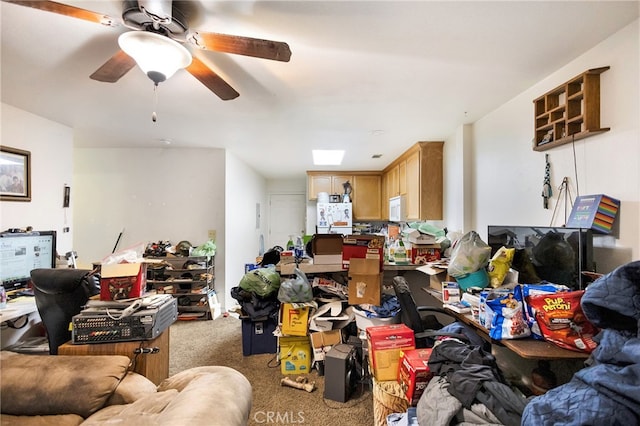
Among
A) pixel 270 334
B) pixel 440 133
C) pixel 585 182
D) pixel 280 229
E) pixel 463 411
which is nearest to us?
pixel 463 411

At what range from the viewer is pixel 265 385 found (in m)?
2.30

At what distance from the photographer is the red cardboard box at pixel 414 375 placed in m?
1.54

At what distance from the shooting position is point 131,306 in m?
1.61

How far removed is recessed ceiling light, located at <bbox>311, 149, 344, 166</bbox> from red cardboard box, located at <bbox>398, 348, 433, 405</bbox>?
2.93 meters

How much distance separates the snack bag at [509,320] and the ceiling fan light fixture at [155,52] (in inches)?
81.7

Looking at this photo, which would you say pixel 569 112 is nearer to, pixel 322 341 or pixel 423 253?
pixel 423 253

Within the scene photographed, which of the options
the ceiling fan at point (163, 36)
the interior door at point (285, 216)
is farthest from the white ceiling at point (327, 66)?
the interior door at point (285, 216)

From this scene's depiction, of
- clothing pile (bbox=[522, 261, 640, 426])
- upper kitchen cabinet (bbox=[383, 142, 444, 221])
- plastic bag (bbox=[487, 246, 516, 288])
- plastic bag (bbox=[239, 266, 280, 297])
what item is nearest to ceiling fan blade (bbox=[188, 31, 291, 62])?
clothing pile (bbox=[522, 261, 640, 426])

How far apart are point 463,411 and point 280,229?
6088 mm

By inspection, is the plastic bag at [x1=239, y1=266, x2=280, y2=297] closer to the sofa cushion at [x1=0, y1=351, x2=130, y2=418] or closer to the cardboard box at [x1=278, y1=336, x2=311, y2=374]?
the cardboard box at [x1=278, y1=336, x2=311, y2=374]

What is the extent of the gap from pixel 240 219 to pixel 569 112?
167 inches

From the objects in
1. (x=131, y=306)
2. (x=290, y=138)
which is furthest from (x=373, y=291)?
(x=290, y=138)

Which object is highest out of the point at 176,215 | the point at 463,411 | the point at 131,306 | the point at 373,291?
the point at 176,215

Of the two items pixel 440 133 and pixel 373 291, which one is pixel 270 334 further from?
pixel 440 133
